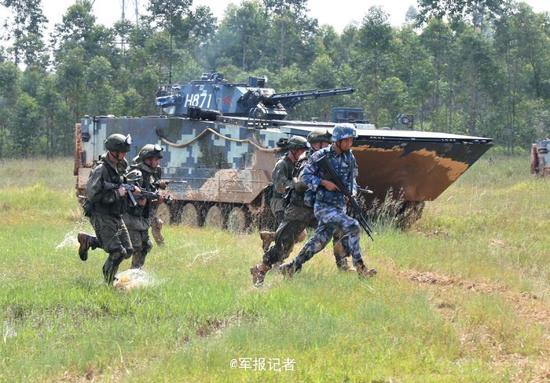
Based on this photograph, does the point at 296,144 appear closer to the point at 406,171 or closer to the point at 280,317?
the point at 280,317

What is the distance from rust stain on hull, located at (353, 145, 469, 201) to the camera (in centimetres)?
1403

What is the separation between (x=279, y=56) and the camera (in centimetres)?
4697

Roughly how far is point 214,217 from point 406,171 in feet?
11.2

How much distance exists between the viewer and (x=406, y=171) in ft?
48.1

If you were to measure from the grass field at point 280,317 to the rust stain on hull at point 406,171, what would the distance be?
166 centimetres

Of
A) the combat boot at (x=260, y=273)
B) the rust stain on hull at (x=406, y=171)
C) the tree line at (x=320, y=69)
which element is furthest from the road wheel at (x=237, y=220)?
the tree line at (x=320, y=69)

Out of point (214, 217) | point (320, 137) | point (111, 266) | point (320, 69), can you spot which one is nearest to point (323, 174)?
point (320, 137)

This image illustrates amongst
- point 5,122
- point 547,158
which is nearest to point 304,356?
point 547,158

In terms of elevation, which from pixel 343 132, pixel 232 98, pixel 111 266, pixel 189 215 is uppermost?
pixel 232 98

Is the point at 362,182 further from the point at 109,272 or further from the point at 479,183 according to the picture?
the point at 479,183

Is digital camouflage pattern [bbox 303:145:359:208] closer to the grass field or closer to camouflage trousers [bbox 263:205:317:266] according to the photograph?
camouflage trousers [bbox 263:205:317:266]

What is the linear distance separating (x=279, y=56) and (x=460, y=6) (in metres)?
10.7

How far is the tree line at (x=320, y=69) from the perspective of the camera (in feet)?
120

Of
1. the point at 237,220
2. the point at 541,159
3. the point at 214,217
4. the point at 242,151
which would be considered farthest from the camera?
the point at 541,159
